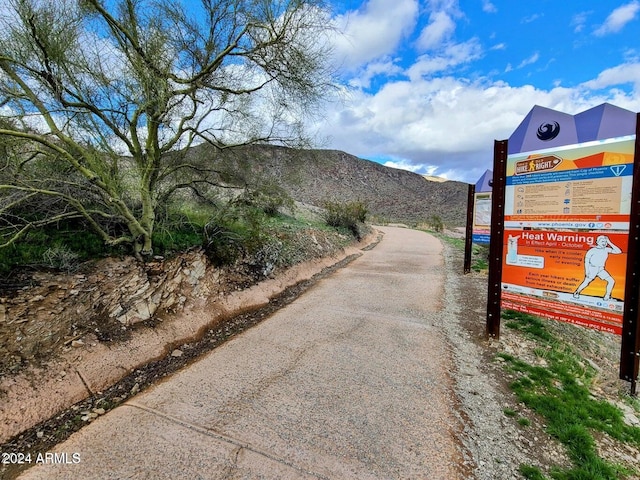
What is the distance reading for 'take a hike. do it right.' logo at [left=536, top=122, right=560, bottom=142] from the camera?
3910 mm

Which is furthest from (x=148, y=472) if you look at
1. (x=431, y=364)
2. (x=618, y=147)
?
(x=618, y=147)

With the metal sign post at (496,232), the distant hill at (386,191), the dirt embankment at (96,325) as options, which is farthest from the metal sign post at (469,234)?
the distant hill at (386,191)

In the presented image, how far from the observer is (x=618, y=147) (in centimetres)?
345

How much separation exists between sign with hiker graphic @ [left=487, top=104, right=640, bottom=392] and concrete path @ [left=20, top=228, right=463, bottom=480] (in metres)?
1.46

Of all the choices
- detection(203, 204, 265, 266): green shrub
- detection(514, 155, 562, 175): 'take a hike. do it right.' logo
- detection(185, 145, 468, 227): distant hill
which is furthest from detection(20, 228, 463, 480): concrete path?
detection(185, 145, 468, 227): distant hill

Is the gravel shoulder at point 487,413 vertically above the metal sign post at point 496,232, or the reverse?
the metal sign post at point 496,232

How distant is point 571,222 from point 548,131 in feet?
3.76

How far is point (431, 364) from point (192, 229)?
4650 mm

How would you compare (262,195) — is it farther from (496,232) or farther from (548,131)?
(548,131)

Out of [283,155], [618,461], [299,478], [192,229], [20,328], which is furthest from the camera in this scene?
[283,155]

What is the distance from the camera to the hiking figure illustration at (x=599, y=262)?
357 cm

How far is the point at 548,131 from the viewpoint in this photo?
399 centimetres

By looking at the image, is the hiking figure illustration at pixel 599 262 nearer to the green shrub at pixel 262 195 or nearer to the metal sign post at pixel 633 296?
the metal sign post at pixel 633 296

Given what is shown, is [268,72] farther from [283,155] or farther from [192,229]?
[192,229]
